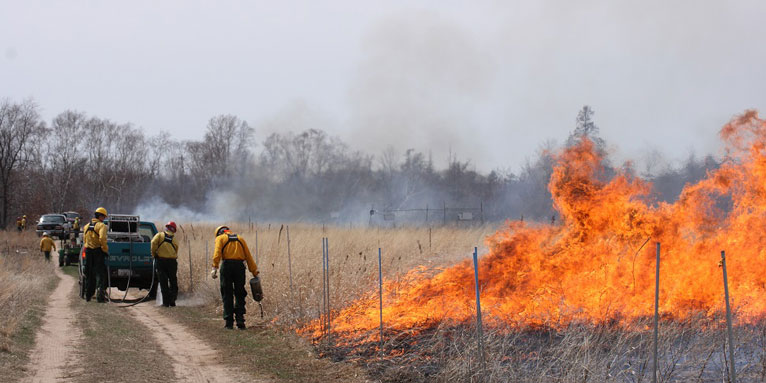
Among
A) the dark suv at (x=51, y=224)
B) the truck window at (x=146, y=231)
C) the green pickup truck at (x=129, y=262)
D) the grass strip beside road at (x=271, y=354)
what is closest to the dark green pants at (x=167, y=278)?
the green pickup truck at (x=129, y=262)

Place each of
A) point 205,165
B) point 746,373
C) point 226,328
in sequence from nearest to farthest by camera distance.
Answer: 1. point 746,373
2. point 226,328
3. point 205,165

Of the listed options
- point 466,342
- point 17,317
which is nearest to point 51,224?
point 17,317

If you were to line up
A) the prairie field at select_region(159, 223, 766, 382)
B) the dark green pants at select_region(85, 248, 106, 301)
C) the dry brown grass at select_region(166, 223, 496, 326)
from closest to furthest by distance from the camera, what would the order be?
the prairie field at select_region(159, 223, 766, 382) < the dry brown grass at select_region(166, 223, 496, 326) < the dark green pants at select_region(85, 248, 106, 301)

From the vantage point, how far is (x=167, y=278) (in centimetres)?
1405

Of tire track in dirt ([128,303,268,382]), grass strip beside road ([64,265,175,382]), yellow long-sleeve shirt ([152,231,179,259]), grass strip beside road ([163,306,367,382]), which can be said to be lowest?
grass strip beside road ([163,306,367,382])

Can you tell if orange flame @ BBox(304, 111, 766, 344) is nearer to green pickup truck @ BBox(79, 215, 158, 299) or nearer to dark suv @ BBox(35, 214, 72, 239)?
green pickup truck @ BBox(79, 215, 158, 299)

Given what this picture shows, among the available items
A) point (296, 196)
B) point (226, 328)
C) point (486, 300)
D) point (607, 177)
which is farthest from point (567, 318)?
point (296, 196)

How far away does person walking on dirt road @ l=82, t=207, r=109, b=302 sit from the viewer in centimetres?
1358

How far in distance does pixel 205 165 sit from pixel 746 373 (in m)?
44.2

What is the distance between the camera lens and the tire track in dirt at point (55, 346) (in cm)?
715

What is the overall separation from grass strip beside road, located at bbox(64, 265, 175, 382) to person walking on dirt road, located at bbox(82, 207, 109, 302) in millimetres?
1681

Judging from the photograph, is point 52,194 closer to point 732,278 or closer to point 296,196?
point 296,196

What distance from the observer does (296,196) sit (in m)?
36.6

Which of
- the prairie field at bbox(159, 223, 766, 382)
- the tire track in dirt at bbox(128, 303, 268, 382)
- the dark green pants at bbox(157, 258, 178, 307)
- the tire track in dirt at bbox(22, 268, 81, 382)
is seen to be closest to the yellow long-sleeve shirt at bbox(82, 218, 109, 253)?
the dark green pants at bbox(157, 258, 178, 307)
